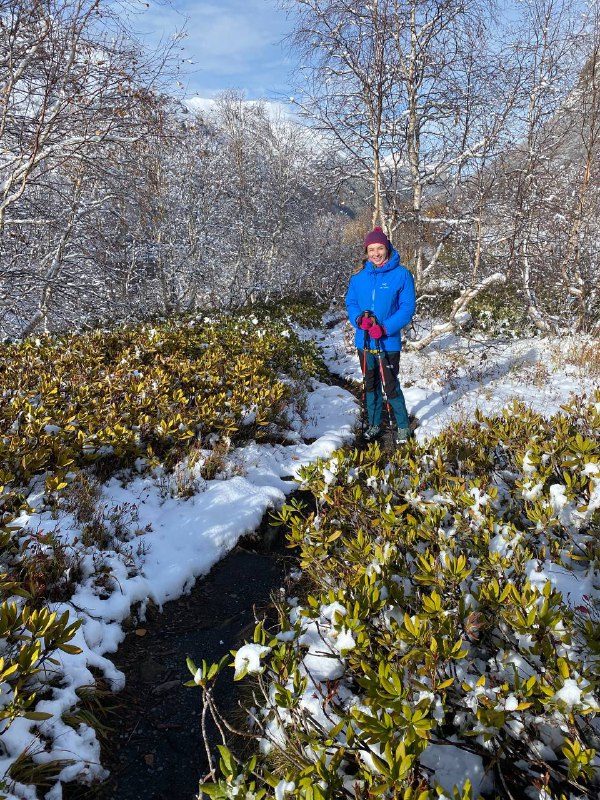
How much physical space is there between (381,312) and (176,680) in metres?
4.38

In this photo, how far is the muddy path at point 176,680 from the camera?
6.83 ft

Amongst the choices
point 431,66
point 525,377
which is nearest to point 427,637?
point 525,377

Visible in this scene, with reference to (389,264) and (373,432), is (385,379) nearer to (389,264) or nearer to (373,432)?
(373,432)

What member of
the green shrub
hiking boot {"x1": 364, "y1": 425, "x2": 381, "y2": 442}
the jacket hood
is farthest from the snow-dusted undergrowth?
the jacket hood

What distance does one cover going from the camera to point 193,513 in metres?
4.06

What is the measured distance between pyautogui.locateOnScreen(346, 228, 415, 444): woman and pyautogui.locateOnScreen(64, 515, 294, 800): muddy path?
254 cm

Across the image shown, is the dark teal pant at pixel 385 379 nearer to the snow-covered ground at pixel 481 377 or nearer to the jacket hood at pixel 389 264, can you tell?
the snow-covered ground at pixel 481 377

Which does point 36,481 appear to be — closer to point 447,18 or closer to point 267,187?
point 447,18

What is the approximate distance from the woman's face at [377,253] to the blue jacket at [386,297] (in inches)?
2.4

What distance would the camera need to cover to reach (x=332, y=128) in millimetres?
9422

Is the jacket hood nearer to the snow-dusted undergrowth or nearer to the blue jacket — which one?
the blue jacket

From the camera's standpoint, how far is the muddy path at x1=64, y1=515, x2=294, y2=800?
2.08 metres

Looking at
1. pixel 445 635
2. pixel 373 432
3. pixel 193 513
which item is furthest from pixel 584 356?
pixel 445 635

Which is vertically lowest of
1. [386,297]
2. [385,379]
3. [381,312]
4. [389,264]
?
Answer: [385,379]
